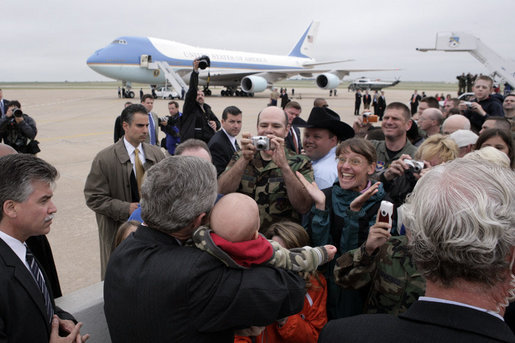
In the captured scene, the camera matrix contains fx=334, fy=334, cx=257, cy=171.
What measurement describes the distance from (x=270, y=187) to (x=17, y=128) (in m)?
6.25

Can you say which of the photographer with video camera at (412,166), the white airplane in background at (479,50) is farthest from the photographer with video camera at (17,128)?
the white airplane in background at (479,50)

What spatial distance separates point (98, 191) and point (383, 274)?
9.02ft

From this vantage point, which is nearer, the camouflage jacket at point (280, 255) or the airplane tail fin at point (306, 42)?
the camouflage jacket at point (280, 255)

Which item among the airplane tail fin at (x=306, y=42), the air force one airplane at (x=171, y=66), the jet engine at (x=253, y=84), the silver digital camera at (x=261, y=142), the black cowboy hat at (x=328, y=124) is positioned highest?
the airplane tail fin at (x=306, y=42)

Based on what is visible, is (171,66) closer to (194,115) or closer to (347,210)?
(194,115)

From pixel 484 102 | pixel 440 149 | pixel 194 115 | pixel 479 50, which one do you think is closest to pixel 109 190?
pixel 194 115

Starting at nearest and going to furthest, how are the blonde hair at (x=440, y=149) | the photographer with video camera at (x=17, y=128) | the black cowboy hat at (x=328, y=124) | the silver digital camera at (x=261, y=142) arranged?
1. the silver digital camera at (x=261, y=142)
2. the blonde hair at (x=440, y=149)
3. the black cowboy hat at (x=328, y=124)
4. the photographer with video camera at (x=17, y=128)

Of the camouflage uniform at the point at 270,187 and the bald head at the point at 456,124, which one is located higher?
the bald head at the point at 456,124

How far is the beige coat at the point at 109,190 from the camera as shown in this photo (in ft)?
10.6

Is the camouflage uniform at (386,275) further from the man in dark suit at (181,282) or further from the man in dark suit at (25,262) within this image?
the man in dark suit at (25,262)

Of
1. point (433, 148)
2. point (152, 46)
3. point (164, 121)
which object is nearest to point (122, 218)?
point (433, 148)

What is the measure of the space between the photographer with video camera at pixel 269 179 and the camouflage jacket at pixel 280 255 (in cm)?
100

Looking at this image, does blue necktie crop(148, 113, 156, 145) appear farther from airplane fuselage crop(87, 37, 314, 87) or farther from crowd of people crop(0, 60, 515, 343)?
airplane fuselage crop(87, 37, 314, 87)

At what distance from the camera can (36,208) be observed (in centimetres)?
170
